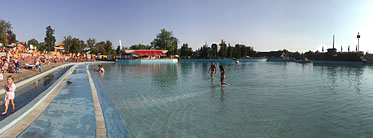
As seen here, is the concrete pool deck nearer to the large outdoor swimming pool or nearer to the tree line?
the large outdoor swimming pool

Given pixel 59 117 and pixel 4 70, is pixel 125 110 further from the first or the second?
pixel 4 70

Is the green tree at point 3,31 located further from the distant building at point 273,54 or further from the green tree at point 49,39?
the distant building at point 273,54

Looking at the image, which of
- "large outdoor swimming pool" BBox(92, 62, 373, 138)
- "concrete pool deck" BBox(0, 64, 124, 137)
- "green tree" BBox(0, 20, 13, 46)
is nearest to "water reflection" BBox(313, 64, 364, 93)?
"large outdoor swimming pool" BBox(92, 62, 373, 138)

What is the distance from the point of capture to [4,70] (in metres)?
15.8

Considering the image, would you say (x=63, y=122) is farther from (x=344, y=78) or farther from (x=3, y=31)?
(x=3, y=31)

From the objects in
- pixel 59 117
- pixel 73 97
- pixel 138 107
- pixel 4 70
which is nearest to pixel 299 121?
pixel 138 107

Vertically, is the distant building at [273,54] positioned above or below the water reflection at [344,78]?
above

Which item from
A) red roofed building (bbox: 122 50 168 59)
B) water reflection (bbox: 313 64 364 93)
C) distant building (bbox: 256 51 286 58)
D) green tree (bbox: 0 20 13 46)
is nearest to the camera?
water reflection (bbox: 313 64 364 93)

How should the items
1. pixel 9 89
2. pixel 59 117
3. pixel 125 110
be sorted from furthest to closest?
pixel 125 110 → pixel 9 89 → pixel 59 117

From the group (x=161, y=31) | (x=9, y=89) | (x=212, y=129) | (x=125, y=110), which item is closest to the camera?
(x=212, y=129)

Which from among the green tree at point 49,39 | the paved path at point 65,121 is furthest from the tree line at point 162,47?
the paved path at point 65,121

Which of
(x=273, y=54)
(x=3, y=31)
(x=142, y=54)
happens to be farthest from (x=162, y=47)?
(x=3, y=31)

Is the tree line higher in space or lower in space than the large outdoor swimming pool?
higher

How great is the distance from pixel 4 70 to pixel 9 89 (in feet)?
42.9
